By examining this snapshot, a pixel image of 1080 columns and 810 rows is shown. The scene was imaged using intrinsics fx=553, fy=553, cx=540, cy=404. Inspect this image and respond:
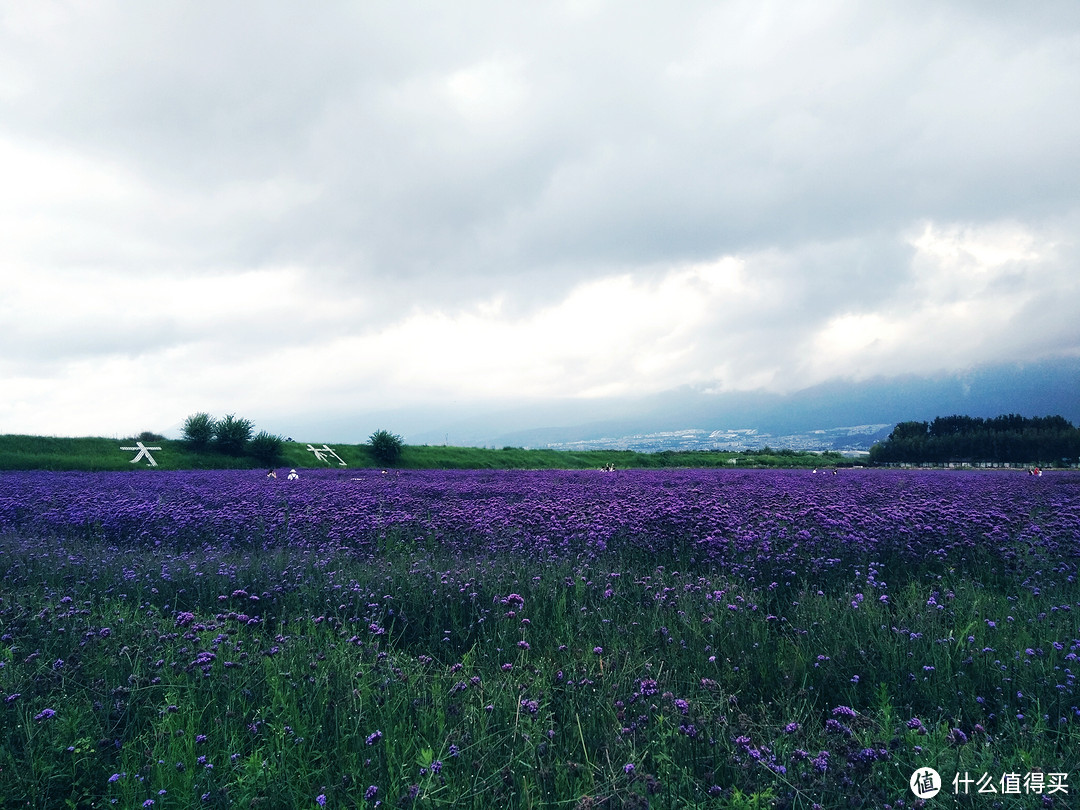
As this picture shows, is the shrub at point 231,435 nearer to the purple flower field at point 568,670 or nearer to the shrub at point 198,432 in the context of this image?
the shrub at point 198,432

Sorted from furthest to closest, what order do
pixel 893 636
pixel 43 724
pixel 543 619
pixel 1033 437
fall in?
pixel 1033 437 < pixel 543 619 < pixel 893 636 < pixel 43 724

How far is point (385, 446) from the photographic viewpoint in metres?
41.7

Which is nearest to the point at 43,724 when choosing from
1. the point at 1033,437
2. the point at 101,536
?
the point at 101,536

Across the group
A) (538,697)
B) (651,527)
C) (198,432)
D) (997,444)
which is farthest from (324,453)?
(997,444)

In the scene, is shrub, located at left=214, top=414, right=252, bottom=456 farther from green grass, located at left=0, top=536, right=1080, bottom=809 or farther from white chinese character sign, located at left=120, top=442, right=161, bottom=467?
green grass, located at left=0, top=536, right=1080, bottom=809

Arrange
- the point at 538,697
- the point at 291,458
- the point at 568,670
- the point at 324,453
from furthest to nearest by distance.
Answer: the point at 324,453 < the point at 291,458 < the point at 568,670 < the point at 538,697

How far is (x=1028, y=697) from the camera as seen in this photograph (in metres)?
3.04

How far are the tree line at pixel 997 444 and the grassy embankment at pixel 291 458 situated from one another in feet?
54.7

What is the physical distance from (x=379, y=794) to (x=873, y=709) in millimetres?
2737

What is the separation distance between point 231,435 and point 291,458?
432 cm

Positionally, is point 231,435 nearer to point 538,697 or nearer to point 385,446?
point 385,446

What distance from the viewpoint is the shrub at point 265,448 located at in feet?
126

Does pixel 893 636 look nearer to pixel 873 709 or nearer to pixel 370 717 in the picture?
pixel 873 709

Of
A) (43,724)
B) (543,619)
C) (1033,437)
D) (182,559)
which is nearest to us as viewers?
(43,724)
